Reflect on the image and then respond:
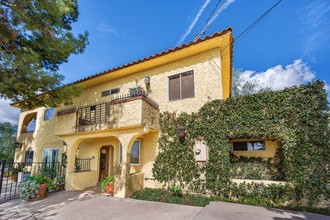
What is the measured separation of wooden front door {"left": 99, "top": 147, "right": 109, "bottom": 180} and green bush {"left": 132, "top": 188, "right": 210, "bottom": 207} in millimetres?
4220

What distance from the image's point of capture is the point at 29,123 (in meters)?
16.9

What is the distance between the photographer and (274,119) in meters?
6.59

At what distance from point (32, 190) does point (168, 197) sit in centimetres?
605

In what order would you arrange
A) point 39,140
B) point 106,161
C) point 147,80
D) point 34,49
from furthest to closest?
1. point 39,140
2. point 106,161
3. point 147,80
4. point 34,49

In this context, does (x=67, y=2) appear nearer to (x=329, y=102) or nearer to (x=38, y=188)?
(x=38, y=188)

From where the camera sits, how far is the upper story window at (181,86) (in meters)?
8.77

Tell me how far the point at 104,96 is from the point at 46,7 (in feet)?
18.9

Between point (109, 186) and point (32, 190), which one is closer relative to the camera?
point (32, 190)

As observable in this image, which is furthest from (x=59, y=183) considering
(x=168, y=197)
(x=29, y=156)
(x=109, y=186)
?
(x=29, y=156)

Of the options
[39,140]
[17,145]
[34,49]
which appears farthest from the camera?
[17,145]

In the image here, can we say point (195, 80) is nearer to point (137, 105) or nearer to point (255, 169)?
point (137, 105)

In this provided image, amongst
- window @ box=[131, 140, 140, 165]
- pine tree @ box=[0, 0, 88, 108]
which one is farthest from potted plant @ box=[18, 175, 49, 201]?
window @ box=[131, 140, 140, 165]

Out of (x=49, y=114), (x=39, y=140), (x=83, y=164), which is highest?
(x=49, y=114)

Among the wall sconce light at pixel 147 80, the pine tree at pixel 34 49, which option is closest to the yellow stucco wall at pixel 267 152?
the wall sconce light at pixel 147 80
